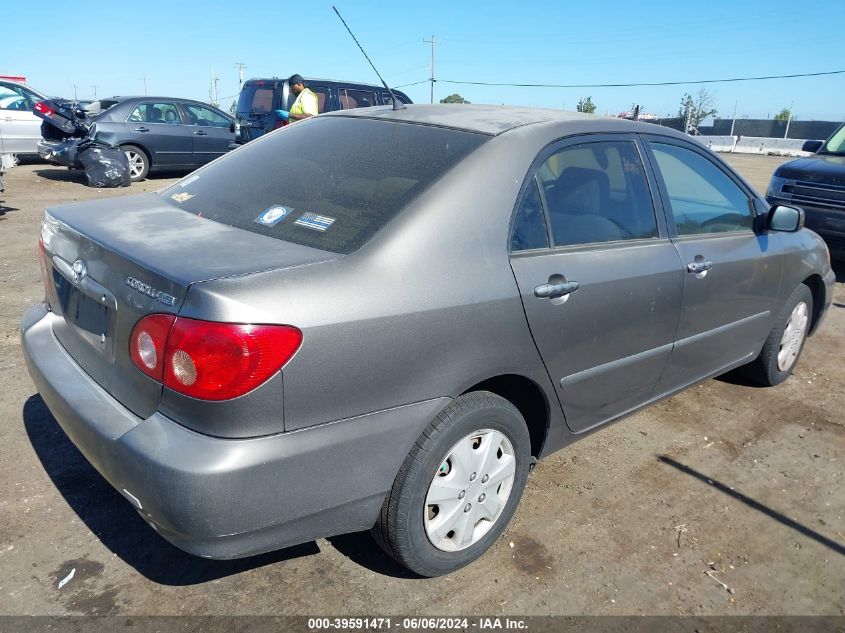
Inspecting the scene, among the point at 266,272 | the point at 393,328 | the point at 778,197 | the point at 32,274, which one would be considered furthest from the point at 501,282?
the point at 778,197

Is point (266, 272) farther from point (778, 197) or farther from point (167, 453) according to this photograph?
point (778, 197)

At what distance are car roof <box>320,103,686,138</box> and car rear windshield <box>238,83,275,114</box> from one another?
30.0 feet

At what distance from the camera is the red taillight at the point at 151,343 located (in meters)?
1.99

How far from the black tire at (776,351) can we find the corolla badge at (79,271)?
379 cm

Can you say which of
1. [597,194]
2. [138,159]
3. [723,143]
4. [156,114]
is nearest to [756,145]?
[723,143]

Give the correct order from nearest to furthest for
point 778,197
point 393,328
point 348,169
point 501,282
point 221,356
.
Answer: point 221,356
point 393,328
point 501,282
point 348,169
point 778,197

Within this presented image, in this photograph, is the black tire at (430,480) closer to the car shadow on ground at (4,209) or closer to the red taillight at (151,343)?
the red taillight at (151,343)

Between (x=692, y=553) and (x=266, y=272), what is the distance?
208cm

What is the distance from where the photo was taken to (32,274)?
6055 millimetres

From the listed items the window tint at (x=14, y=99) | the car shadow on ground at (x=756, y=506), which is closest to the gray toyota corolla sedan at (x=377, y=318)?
the car shadow on ground at (x=756, y=506)

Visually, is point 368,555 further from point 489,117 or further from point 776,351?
point 776,351

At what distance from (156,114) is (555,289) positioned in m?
12.1

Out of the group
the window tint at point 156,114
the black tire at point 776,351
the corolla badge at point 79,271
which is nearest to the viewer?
the corolla badge at point 79,271

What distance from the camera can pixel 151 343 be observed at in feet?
6.69
